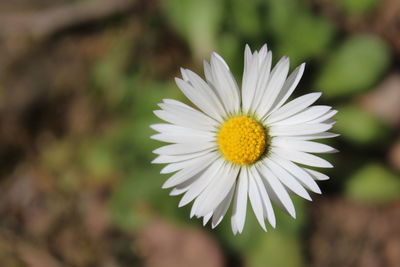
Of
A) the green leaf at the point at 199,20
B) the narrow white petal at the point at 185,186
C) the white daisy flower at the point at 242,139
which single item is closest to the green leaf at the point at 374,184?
the green leaf at the point at 199,20

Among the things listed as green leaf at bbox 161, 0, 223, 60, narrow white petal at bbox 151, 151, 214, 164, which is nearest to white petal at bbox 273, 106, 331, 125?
narrow white petal at bbox 151, 151, 214, 164

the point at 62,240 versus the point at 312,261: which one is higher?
the point at 312,261

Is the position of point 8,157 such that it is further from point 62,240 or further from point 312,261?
point 312,261

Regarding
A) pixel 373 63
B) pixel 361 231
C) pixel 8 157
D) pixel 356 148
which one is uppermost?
pixel 373 63

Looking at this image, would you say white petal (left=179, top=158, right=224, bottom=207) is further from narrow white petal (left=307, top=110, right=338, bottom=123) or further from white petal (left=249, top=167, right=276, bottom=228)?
narrow white petal (left=307, top=110, right=338, bottom=123)

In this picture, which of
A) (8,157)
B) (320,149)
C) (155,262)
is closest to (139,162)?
(155,262)

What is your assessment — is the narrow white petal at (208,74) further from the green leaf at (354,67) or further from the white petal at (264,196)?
the green leaf at (354,67)
